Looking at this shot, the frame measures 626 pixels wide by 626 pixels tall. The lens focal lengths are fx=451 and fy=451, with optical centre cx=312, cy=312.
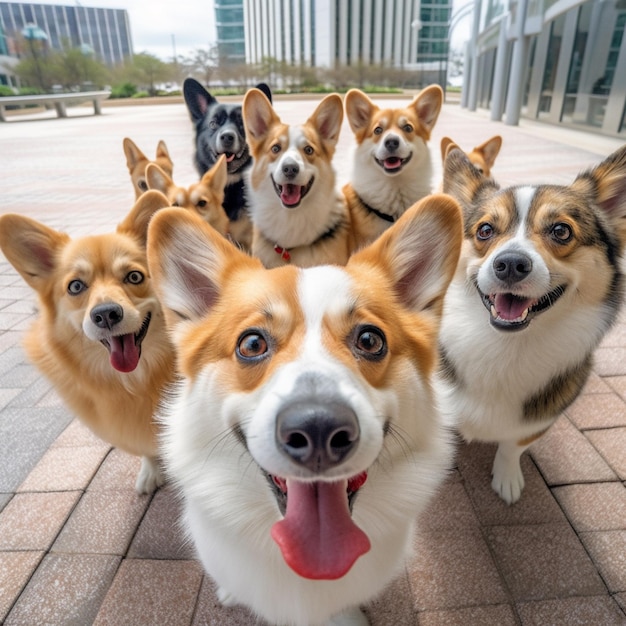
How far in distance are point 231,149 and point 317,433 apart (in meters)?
4.47

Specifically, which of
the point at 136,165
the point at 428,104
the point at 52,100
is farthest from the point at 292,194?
the point at 52,100

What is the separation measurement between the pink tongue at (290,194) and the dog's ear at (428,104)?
1.77m

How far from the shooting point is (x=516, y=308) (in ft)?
6.75

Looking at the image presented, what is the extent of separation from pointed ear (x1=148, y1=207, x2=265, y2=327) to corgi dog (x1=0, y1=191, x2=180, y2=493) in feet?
1.75

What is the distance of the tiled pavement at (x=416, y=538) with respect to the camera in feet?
6.13

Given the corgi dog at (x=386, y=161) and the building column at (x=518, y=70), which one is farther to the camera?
the building column at (x=518, y=70)

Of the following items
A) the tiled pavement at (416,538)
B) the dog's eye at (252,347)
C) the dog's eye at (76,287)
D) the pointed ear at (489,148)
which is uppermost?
the pointed ear at (489,148)

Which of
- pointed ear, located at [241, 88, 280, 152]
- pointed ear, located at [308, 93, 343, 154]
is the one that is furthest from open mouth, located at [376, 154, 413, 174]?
pointed ear, located at [241, 88, 280, 152]

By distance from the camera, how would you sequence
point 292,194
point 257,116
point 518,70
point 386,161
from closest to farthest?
point 292,194 → point 257,116 → point 386,161 → point 518,70

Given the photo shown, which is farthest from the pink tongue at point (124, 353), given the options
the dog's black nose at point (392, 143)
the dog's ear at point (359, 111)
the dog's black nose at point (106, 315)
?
the dog's ear at point (359, 111)

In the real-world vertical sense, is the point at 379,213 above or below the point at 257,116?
below

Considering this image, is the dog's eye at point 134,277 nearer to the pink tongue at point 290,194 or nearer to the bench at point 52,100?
the pink tongue at point 290,194

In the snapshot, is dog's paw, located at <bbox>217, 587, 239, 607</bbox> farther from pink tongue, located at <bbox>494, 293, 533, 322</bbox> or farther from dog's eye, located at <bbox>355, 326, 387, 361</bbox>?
pink tongue, located at <bbox>494, 293, 533, 322</bbox>

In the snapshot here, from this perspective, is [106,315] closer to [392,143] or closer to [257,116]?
[257,116]
